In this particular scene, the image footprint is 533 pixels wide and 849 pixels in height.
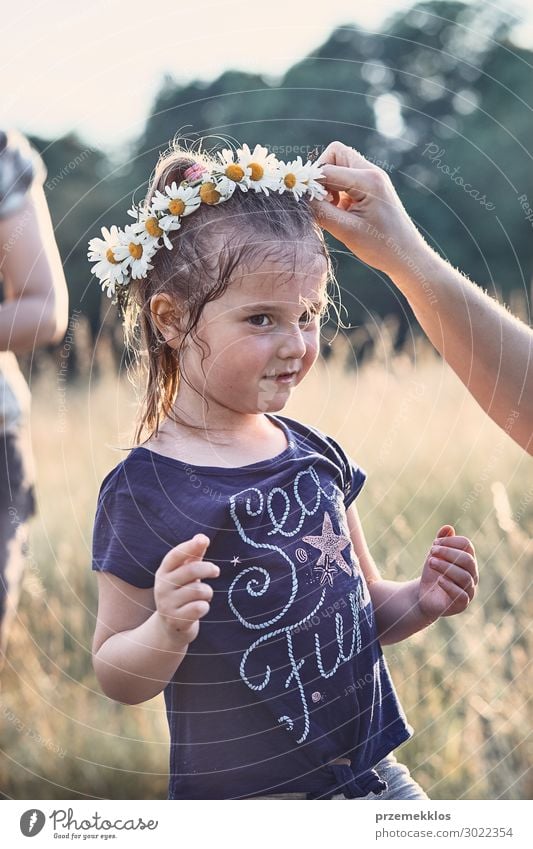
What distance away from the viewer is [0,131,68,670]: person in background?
2.07 meters

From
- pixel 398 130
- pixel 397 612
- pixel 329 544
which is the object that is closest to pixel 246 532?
pixel 329 544

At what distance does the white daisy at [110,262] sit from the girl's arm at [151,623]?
1.57ft

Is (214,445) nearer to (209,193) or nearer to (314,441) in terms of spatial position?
(314,441)

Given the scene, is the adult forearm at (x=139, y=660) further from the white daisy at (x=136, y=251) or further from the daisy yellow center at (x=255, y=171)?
the daisy yellow center at (x=255, y=171)

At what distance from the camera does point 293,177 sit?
4.84 feet

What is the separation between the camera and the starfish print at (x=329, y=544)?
4.69 ft

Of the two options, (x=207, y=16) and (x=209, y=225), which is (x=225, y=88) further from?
(x=209, y=225)

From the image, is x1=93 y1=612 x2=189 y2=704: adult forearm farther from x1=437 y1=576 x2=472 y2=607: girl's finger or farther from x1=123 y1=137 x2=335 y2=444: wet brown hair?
x1=437 y1=576 x2=472 y2=607: girl's finger

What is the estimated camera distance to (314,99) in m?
5.66

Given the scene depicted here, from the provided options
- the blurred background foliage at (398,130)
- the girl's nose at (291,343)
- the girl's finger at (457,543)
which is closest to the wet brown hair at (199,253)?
the girl's nose at (291,343)

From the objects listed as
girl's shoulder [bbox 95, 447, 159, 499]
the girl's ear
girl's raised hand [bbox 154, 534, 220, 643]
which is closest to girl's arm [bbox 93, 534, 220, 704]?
girl's raised hand [bbox 154, 534, 220, 643]

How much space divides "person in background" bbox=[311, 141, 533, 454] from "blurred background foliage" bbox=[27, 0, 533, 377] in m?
2.34

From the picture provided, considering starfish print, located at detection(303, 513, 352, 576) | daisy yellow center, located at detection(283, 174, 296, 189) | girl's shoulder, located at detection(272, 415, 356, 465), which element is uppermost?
daisy yellow center, located at detection(283, 174, 296, 189)

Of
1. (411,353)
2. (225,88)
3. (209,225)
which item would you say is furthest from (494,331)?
(225,88)
